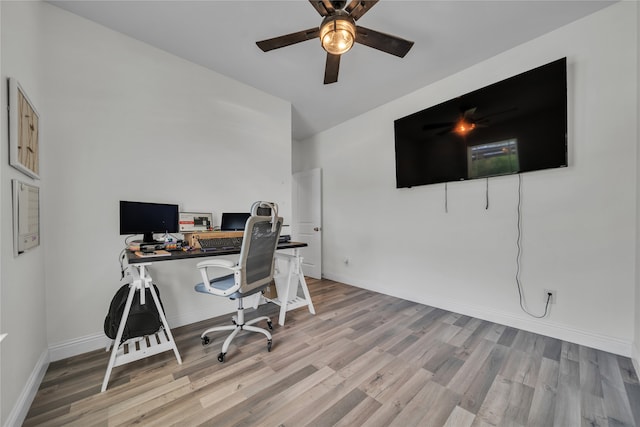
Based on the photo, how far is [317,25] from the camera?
2104 mm

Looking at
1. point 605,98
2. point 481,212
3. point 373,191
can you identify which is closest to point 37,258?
point 373,191

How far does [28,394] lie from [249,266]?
142cm

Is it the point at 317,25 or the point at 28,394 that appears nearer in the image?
the point at 28,394

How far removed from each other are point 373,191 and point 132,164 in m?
2.93

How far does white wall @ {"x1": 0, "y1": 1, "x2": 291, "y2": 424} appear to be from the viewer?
1469 mm

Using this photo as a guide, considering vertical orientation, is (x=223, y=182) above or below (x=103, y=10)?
below

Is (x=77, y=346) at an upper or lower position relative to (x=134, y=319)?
lower

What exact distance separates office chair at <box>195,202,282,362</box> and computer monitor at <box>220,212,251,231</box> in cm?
64

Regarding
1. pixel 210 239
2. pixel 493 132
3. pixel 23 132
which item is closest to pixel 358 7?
pixel 493 132

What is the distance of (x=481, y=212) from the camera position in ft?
8.51

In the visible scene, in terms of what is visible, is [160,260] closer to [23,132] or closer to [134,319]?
[134,319]

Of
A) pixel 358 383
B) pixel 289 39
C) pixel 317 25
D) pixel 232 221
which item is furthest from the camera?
pixel 232 221

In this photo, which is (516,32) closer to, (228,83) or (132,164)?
(228,83)

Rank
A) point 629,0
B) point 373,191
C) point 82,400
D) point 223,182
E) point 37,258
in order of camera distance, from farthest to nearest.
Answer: point 373,191
point 223,182
point 629,0
point 37,258
point 82,400
